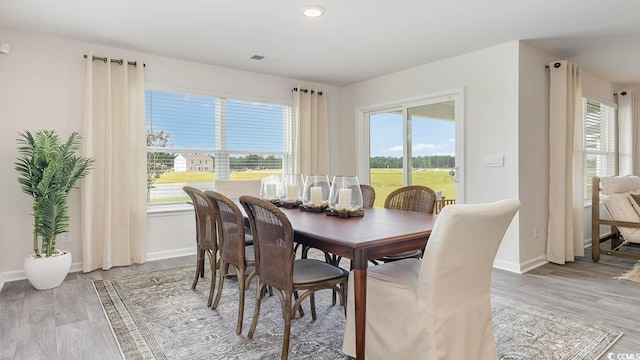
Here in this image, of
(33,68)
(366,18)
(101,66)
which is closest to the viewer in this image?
(366,18)

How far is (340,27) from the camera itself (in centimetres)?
331

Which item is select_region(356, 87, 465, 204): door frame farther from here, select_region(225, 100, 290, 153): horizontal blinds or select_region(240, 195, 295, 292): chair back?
select_region(240, 195, 295, 292): chair back

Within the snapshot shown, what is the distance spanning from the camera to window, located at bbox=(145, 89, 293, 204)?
14.1 ft

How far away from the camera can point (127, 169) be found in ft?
12.8

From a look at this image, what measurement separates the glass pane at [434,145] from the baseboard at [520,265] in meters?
0.90

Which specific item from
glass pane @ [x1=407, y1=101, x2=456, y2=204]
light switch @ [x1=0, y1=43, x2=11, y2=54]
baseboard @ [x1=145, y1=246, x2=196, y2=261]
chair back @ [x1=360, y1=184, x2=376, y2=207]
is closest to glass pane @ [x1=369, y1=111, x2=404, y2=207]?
glass pane @ [x1=407, y1=101, x2=456, y2=204]

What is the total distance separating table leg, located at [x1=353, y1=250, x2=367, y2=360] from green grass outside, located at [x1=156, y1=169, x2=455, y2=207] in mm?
2930

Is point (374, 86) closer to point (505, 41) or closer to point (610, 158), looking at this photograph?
point (505, 41)

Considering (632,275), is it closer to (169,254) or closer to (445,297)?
(445,297)

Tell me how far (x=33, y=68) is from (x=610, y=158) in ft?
24.9

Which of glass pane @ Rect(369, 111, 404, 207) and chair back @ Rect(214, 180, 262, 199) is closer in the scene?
chair back @ Rect(214, 180, 262, 199)

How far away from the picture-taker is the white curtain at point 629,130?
5602 mm

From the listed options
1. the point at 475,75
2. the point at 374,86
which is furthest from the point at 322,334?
the point at 374,86

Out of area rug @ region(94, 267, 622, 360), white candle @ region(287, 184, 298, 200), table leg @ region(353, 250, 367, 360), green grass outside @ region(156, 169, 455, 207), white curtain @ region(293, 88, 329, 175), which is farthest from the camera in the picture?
white curtain @ region(293, 88, 329, 175)
